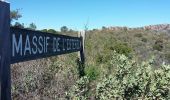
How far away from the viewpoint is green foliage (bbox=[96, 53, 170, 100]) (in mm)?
5102

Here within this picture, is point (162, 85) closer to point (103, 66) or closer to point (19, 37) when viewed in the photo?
point (19, 37)

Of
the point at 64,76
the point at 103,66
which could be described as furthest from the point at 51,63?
the point at 103,66

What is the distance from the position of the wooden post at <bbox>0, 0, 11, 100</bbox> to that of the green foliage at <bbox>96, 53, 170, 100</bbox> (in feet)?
8.31

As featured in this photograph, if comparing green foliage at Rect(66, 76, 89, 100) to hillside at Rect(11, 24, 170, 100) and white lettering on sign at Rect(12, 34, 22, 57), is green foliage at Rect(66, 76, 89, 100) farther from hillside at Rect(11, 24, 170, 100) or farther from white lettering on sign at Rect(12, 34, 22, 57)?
→ white lettering on sign at Rect(12, 34, 22, 57)

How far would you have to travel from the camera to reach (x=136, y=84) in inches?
204

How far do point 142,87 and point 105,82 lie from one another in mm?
494

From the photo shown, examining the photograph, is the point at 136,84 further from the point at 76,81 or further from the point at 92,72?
→ the point at 92,72

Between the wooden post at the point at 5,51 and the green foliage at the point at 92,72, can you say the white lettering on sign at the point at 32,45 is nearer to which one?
the wooden post at the point at 5,51

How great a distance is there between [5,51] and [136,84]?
270 cm

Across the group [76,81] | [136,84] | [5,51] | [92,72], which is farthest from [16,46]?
[92,72]

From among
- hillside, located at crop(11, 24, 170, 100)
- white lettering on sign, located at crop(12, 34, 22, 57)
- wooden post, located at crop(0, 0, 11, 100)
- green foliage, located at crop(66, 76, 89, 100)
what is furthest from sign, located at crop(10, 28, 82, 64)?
hillside, located at crop(11, 24, 170, 100)

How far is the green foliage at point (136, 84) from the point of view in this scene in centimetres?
510

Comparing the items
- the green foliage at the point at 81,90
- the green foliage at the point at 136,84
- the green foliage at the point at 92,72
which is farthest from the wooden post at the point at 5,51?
the green foliage at the point at 92,72

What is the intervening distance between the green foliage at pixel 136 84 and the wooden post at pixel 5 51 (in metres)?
2.53
